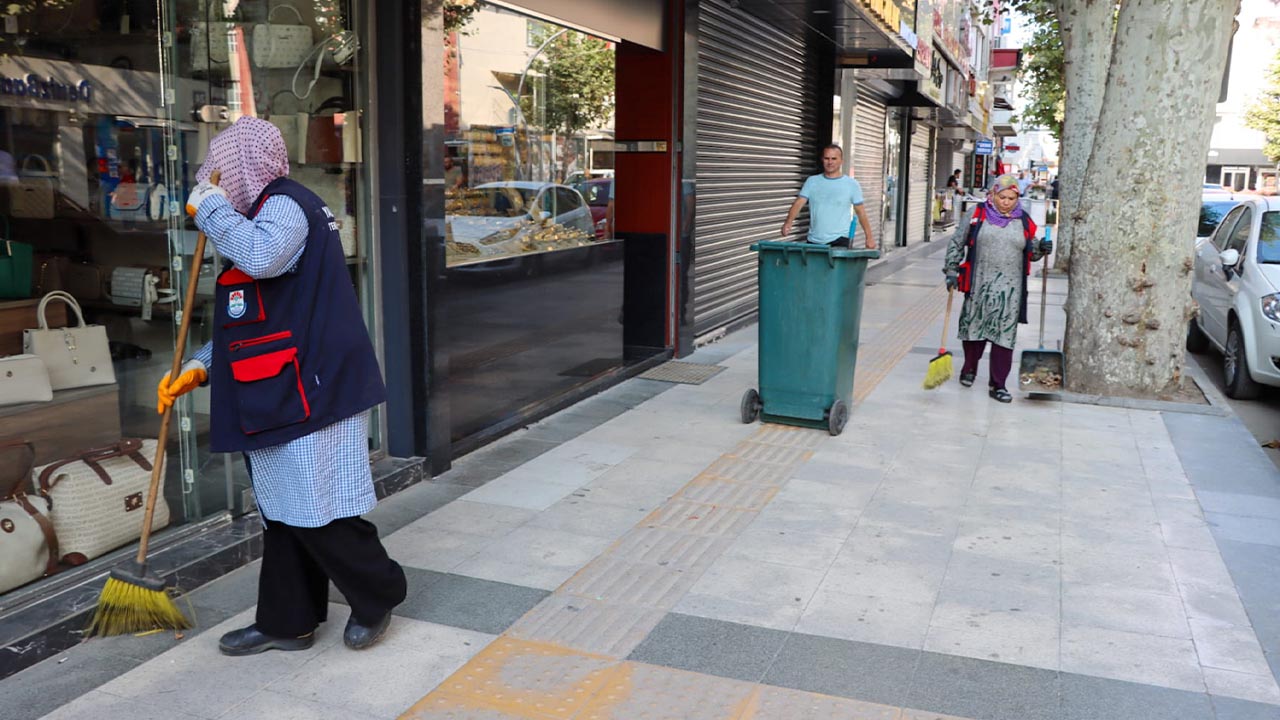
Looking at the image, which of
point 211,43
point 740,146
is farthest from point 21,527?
point 740,146

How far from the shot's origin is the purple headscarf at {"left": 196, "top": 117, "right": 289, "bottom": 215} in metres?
3.52

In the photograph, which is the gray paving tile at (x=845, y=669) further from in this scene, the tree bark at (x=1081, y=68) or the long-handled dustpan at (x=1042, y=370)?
the tree bark at (x=1081, y=68)

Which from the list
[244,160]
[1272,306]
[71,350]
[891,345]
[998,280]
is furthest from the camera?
[891,345]

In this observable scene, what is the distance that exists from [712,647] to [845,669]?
1.56ft

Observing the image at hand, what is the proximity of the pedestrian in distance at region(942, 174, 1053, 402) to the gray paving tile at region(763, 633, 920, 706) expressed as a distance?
15.4 feet

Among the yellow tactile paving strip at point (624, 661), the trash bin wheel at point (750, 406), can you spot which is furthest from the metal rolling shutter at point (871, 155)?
the yellow tactile paving strip at point (624, 661)

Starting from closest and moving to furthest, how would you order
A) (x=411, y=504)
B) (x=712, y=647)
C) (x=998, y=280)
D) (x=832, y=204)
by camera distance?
1. (x=712, y=647)
2. (x=411, y=504)
3. (x=998, y=280)
4. (x=832, y=204)

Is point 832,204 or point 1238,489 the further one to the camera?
point 832,204

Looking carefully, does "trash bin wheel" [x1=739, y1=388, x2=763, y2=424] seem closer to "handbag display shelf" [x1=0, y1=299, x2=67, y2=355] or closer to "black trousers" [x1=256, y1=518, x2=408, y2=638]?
"black trousers" [x1=256, y1=518, x2=408, y2=638]

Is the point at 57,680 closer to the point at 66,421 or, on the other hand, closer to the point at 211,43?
the point at 66,421

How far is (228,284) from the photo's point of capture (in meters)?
3.59

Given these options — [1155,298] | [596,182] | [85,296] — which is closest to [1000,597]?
[85,296]

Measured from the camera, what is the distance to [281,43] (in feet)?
17.4

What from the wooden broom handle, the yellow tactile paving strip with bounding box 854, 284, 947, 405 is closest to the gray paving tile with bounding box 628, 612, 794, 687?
the wooden broom handle
